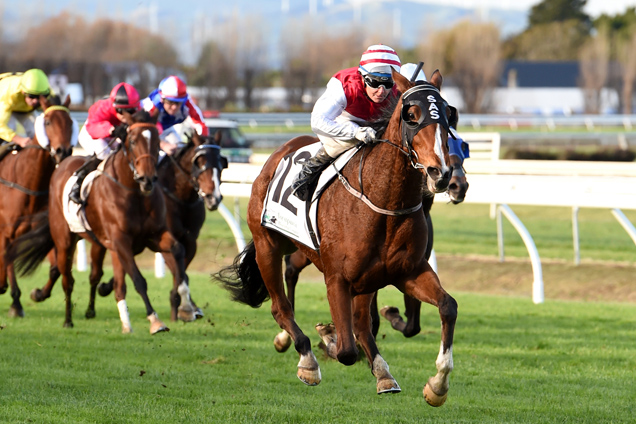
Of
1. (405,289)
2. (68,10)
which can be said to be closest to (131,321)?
(405,289)

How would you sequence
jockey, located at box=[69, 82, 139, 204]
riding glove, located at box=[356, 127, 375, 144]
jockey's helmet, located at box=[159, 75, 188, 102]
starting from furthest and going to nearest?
jockey's helmet, located at box=[159, 75, 188, 102]
jockey, located at box=[69, 82, 139, 204]
riding glove, located at box=[356, 127, 375, 144]

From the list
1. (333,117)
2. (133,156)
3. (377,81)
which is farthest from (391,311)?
(133,156)

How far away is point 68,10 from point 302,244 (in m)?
51.0

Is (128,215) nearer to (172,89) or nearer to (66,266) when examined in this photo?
(66,266)

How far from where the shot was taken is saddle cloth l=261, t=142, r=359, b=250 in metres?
4.80

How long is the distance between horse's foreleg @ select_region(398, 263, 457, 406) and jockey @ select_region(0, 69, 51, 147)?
4.98 m

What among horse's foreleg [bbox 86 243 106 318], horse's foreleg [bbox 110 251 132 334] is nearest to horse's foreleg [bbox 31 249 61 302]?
horse's foreleg [bbox 86 243 106 318]

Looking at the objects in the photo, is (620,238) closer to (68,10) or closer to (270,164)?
(270,164)

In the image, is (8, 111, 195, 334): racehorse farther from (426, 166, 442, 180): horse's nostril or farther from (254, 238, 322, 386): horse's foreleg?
(426, 166, 442, 180): horse's nostril

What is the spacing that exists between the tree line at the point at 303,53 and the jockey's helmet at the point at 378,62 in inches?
1521

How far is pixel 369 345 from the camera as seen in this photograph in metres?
4.68

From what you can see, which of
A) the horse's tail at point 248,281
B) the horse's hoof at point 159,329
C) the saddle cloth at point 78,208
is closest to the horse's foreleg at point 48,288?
the saddle cloth at point 78,208

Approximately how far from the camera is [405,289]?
14.8 feet

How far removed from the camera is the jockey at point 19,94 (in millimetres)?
8258
